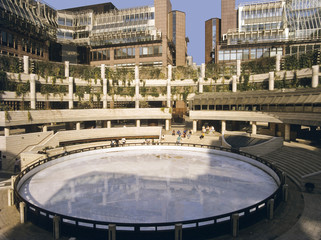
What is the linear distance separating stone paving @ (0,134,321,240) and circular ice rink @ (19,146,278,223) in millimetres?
1698

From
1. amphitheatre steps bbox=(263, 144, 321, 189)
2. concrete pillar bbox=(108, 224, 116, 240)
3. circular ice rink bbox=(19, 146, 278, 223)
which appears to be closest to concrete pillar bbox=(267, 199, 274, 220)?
circular ice rink bbox=(19, 146, 278, 223)

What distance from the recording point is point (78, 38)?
7156 cm

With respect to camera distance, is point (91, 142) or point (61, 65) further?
point (61, 65)

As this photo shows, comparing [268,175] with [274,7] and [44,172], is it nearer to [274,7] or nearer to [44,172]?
[44,172]

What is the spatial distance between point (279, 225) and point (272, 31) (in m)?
62.5

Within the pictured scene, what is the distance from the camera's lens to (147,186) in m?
→ 19.3

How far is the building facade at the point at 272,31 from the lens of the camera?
59516 mm

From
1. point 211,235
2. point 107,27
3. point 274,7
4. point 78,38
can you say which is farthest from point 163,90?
point 211,235

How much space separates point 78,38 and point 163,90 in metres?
37.1

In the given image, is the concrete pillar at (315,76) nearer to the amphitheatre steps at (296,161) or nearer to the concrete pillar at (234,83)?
the amphitheatre steps at (296,161)

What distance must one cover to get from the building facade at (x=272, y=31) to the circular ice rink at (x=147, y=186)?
44294 mm

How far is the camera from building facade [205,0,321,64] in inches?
2343

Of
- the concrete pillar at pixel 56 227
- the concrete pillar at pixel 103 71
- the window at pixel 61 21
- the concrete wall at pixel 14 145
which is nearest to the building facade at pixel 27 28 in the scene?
the window at pixel 61 21

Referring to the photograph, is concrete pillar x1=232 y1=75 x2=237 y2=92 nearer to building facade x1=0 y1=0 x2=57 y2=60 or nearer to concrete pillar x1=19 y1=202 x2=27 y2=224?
concrete pillar x1=19 y1=202 x2=27 y2=224
